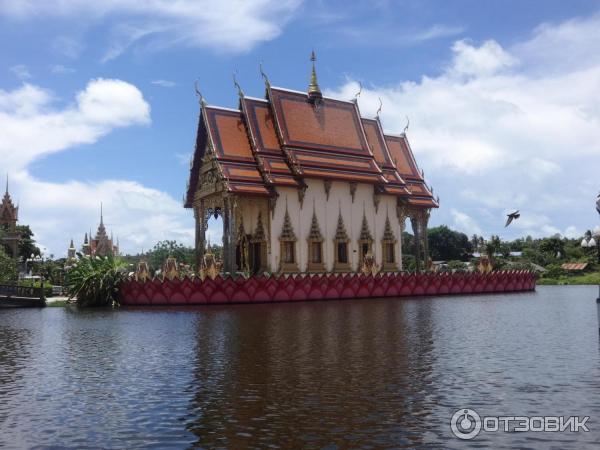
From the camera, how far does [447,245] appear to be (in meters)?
97.3

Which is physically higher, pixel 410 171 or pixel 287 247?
pixel 410 171

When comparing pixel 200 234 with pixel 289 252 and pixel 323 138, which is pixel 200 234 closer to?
pixel 289 252

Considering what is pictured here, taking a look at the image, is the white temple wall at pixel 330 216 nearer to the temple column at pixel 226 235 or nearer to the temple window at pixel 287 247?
the temple window at pixel 287 247

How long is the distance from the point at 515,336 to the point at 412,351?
134 inches

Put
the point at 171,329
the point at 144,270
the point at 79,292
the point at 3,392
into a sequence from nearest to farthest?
the point at 3,392
the point at 171,329
the point at 79,292
the point at 144,270

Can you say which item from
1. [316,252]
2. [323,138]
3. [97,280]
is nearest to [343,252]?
[316,252]

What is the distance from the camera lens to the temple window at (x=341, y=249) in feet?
119

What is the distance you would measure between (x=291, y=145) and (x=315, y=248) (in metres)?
5.97

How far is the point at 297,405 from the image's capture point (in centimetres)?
733

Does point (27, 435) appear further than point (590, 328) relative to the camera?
No

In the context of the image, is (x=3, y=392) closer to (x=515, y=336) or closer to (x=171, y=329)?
(x=171, y=329)

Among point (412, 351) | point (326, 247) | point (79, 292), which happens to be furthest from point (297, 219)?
point (412, 351)

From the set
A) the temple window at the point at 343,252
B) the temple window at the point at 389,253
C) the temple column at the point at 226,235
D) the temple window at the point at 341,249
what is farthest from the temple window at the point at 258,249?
the temple window at the point at 389,253

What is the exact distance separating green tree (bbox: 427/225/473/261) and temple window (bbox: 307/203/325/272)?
63206mm
